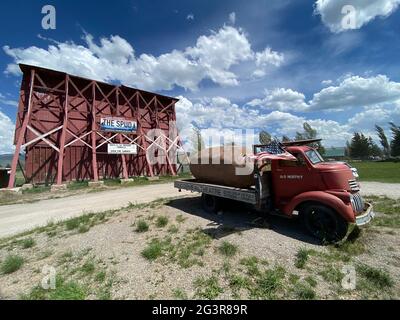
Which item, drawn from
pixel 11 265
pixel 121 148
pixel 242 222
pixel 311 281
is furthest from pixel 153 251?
pixel 121 148

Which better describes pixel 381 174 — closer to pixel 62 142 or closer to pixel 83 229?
pixel 83 229

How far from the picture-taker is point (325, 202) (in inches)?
232

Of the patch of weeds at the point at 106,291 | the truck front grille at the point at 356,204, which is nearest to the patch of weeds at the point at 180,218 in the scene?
the patch of weeds at the point at 106,291

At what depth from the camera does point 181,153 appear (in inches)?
1204

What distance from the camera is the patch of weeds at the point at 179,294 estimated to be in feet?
13.3

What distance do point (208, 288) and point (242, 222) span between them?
3.64 metres

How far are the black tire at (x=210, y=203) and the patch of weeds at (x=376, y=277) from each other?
16.4 feet

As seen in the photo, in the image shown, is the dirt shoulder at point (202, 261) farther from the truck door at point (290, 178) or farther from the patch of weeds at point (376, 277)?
the truck door at point (290, 178)

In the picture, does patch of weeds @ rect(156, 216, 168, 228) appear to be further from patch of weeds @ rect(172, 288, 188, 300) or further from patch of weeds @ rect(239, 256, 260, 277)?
patch of weeds @ rect(172, 288, 188, 300)

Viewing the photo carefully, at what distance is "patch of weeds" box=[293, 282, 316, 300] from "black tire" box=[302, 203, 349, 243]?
1998 mm

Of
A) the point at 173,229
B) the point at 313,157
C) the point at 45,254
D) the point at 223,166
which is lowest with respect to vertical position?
the point at 45,254

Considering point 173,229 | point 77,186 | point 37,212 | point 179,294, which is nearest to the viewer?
point 179,294

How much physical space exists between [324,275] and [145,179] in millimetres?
21432
